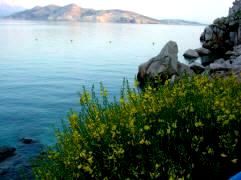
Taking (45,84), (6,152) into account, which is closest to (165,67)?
(45,84)

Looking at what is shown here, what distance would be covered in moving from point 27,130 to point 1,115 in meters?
4.02

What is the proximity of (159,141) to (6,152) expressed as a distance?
11.3 m

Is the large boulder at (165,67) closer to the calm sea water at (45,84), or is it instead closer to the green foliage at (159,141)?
the calm sea water at (45,84)

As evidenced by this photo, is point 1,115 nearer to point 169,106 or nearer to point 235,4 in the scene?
point 169,106

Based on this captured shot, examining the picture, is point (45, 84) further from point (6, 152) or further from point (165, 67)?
point (6, 152)

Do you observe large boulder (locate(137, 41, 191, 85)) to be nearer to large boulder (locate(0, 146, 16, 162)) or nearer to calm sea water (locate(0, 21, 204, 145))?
calm sea water (locate(0, 21, 204, 145))

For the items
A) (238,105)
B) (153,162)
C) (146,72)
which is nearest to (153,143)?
(153,162)

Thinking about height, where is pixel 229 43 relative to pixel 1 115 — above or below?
above

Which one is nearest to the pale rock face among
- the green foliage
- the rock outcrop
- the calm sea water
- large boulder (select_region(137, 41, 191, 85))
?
the rock outcrop

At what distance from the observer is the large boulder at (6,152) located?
55.1 ft

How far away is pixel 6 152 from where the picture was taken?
672 inches

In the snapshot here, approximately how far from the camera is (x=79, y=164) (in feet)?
25.0

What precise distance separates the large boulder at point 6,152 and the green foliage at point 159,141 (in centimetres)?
888

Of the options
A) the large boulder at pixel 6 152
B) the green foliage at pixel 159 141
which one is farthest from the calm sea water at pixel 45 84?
the green foliage at pixel 159 141
